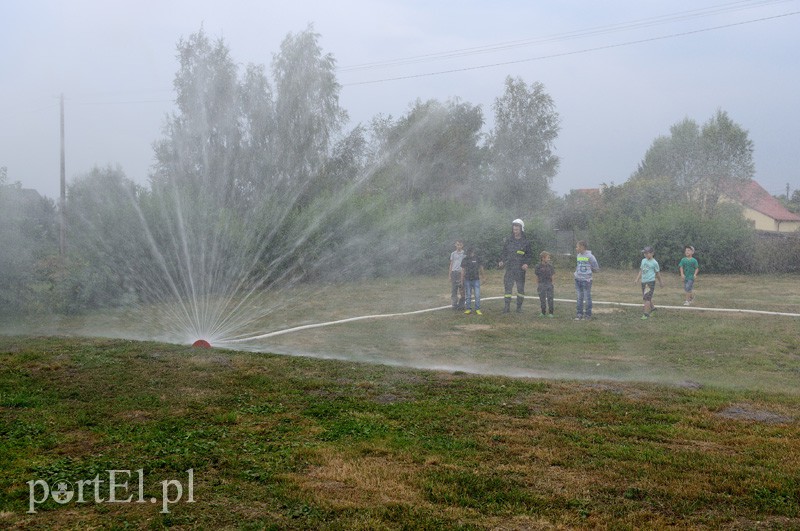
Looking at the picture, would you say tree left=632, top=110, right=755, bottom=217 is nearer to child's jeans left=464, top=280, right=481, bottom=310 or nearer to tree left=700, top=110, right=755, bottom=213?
tree left=700, top=110, right=755, bottom=213

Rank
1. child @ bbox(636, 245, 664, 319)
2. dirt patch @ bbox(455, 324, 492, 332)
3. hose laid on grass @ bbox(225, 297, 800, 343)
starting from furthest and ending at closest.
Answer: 1. child @ bbox(636, 245, 664, 319)
2. dirt patch @ bbox(455, 324, 492, 332)
3. hose laid on grass @ bbox(225, 297, 800, 343)

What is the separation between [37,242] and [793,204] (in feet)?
221

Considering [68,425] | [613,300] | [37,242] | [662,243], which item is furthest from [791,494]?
[662,243]

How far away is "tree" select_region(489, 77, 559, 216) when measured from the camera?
48.0m

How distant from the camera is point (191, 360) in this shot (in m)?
9.48

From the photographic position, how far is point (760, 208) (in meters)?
57.4

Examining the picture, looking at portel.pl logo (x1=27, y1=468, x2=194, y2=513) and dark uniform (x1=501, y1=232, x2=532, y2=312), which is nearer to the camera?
portel.pl logo (x1=27, y1=468, x2=194, y2=513)

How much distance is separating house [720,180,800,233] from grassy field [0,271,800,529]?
40.0 m

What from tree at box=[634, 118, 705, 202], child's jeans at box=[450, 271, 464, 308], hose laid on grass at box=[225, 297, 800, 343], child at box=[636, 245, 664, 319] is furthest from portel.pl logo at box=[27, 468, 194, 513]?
tree at box=[634, 118, 705, 202]

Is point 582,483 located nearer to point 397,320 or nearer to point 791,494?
point 791,494

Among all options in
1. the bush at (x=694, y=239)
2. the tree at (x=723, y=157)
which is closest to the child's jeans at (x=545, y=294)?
the bush at (x=694, y=239)

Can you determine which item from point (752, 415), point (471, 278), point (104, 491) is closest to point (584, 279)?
point (471, 278)

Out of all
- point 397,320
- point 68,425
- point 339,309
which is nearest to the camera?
point 68,425

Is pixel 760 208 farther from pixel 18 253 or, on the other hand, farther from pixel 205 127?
pixel 18 253
